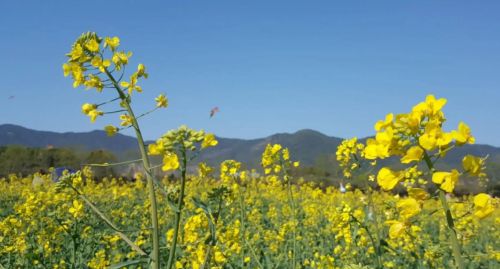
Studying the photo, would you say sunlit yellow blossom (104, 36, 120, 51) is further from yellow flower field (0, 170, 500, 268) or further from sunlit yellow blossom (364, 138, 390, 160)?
sunlit yellow blossom (364, 138, 390, 160)

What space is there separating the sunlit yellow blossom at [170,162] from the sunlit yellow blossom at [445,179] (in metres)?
0.86

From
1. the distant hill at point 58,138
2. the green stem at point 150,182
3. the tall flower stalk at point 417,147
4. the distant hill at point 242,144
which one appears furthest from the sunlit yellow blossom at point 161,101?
the distant hill at point 58,138

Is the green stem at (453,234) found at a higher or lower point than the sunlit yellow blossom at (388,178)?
lower

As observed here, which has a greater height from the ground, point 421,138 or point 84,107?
point 84,107

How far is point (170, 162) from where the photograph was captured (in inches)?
67.6

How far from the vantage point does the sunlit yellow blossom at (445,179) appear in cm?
128

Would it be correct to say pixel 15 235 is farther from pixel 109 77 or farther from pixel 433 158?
pixel 433 158

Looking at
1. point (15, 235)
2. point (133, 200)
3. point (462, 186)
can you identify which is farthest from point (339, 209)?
point (462, 186)

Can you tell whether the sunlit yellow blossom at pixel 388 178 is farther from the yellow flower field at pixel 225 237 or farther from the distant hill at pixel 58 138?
the distant hill at pixel 58 138

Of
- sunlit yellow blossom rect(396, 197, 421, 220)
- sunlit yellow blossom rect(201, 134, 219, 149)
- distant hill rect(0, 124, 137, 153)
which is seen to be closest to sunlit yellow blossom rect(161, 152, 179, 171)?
sunlit yellow blossom rect(201, 134, 219, 149)

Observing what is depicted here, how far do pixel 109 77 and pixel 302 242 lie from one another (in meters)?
5.00

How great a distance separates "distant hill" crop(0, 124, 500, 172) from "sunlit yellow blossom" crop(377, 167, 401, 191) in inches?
549

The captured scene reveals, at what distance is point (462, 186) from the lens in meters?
20.0

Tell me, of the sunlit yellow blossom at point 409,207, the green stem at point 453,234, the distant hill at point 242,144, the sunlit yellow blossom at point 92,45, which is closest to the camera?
the green stem at point 453,234
